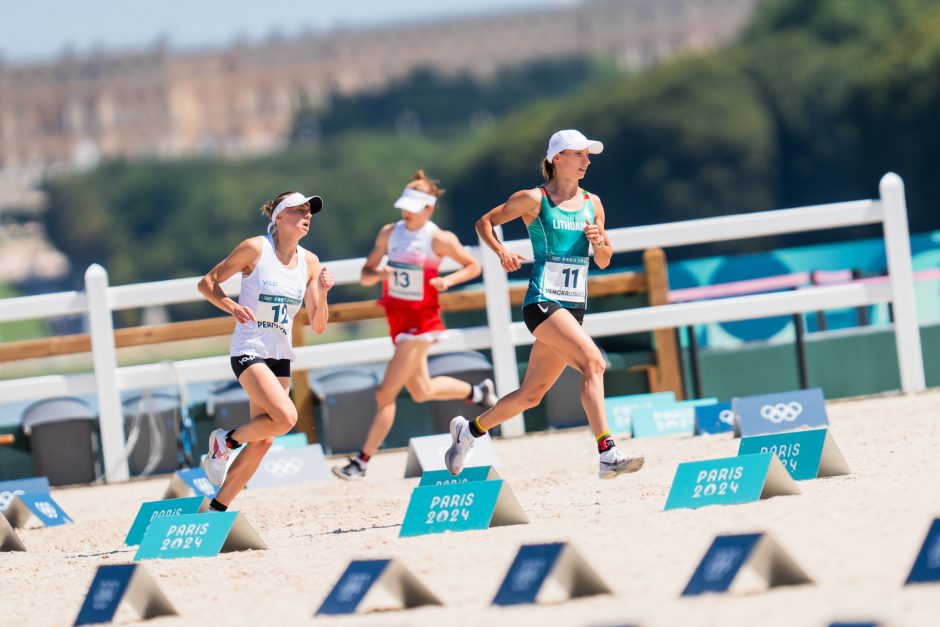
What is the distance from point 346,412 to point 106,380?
158cm

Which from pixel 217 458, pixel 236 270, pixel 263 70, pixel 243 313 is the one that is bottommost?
pixel 217 458

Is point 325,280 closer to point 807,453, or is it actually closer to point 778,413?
point 807,453

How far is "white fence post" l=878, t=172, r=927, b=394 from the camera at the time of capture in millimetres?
12508

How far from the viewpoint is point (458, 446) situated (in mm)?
8672

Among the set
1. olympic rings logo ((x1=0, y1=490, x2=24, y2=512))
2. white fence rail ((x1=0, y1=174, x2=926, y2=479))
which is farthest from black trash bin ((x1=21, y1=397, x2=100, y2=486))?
olympic rings logo ((x1=0, y1=490, x2=24, y2=512))

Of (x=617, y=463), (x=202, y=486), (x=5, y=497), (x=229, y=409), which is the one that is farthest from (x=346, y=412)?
(x=617, y=463)

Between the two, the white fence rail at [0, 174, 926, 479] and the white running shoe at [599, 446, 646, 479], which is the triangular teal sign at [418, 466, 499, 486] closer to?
the white running shoe at [599, 446, 646, 479]

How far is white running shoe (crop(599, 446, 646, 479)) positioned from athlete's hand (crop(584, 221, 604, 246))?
932mm

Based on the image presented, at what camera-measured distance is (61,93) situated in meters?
158

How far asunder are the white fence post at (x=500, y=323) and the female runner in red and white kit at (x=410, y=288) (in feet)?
4.94

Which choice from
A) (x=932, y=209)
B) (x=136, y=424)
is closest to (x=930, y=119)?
(x=932, y=209)

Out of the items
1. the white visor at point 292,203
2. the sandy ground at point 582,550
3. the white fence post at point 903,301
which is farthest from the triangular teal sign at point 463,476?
the white fence post at point 903,301

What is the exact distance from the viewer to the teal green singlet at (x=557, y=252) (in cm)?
848

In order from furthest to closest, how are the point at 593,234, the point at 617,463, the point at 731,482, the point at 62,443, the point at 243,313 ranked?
the point at 62,443
the point at 593,234
the point at 617,463
the point at 243,313
the point at 731,482
